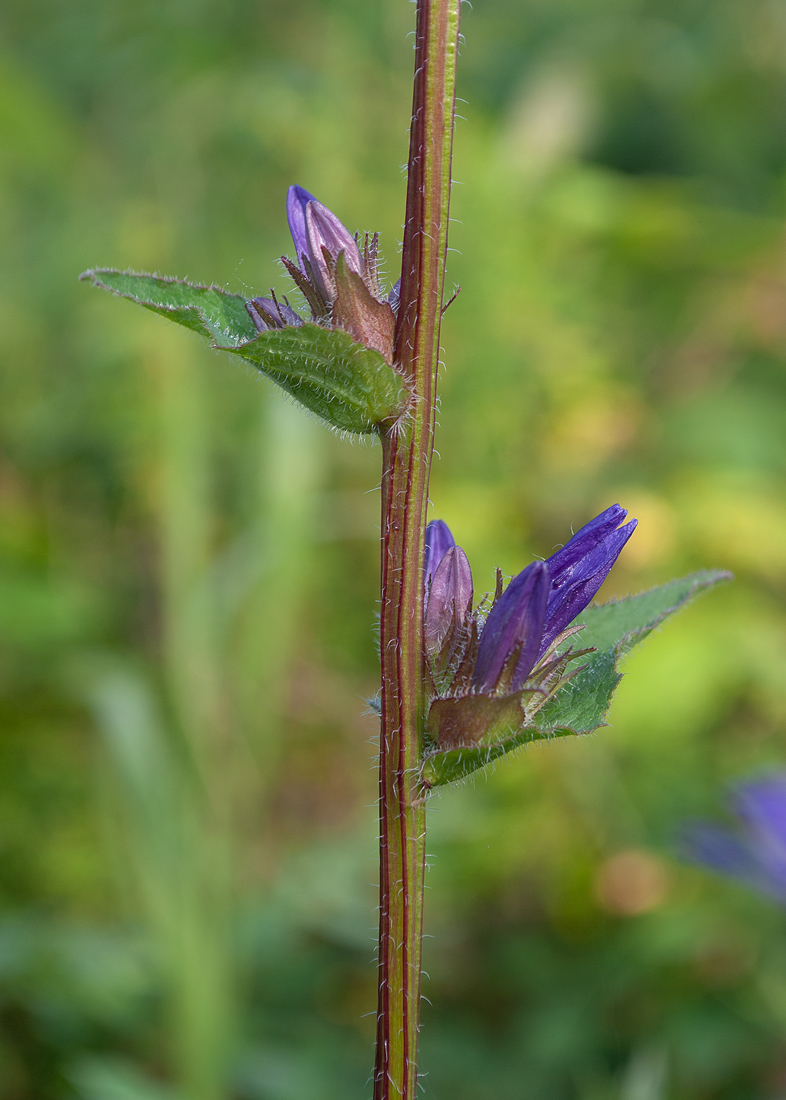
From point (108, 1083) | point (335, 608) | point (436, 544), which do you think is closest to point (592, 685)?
point (436, 544)

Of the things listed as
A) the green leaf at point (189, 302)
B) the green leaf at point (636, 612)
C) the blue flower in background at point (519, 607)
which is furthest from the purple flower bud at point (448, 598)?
the green leaf at point (189, 302)

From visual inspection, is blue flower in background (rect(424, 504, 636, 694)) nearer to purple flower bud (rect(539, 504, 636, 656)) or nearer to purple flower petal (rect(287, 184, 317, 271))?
purple flower bud (rect(539, 504, 636, 656))

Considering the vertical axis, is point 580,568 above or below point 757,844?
above

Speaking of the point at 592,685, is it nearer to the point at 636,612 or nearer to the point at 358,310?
the point at 636,612

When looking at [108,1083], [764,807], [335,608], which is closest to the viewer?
→ [108,1083]

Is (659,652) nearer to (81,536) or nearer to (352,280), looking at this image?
(81,536)

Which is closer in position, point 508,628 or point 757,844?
point 508,628

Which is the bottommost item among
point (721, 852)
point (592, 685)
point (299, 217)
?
point (721, 852)
